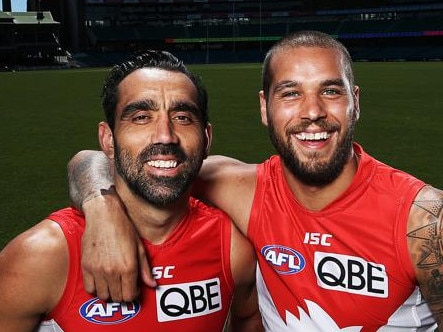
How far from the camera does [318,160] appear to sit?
2.72m

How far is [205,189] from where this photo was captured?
3.20 meters

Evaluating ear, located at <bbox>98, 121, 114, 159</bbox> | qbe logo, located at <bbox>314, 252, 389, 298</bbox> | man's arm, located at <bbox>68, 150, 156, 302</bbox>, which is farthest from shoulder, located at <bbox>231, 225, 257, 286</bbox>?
ear, located at <bbox>98, 121, 114, 159</bbox>

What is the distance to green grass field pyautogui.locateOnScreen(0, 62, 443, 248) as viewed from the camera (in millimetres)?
7352

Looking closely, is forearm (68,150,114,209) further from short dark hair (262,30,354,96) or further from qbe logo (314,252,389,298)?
qbe logo (314,252,389,298)

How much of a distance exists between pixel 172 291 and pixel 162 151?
2.03ft

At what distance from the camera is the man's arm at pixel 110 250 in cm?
218

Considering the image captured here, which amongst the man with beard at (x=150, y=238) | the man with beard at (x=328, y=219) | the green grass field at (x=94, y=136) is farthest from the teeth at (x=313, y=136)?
the green grass field at (x=94, y=136)

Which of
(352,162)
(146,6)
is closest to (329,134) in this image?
(352,162)

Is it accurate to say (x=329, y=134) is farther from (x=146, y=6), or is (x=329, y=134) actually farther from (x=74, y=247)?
(x=146, y=6)

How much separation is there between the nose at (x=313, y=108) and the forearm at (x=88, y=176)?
100cm

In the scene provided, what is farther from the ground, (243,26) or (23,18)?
(23,18)

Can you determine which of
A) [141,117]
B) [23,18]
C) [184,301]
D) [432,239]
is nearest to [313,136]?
[432,239]

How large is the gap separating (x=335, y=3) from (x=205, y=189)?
3299 inches

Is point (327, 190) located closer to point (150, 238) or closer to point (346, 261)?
point (346, 261)
